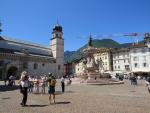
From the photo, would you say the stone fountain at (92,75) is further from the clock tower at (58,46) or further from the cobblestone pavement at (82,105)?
the clock tower at (58,46)

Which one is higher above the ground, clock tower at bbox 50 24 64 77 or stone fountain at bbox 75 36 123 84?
clock tower at bbox 50 24 64 77

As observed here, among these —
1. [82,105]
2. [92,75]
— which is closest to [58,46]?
[92,75]

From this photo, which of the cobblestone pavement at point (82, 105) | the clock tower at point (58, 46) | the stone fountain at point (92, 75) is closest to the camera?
the cobblestone pavement at point (82, 105)

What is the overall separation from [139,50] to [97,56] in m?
25.6

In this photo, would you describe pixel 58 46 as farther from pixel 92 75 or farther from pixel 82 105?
pixel 82 105

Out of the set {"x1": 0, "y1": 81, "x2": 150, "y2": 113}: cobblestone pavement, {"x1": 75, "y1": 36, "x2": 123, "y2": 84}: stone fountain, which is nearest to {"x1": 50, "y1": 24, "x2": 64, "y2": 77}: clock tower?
{"x1": 75, "y1": 36, "x2": 123, "y2": 84}: stone fountain

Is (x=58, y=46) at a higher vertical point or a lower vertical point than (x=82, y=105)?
higher

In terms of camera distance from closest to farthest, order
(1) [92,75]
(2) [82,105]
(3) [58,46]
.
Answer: (2) [82,105] → (1) [92,75] → (3) [58,46]

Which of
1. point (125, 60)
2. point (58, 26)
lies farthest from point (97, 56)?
point (58, 26)

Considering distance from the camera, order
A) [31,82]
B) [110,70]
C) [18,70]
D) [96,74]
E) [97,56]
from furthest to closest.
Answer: [97,56] < [110,70] < [18,70] < [96,74] < [31,82]

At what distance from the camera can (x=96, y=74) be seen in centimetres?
3859

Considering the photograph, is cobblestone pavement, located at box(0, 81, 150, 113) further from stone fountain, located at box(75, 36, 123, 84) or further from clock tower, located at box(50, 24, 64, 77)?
clock tower, located at box(50, 24, 64, 77)

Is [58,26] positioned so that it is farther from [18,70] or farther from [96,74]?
[96,74]

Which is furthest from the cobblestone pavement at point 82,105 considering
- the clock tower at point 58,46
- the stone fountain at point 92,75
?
the clock tower at point 58,46
